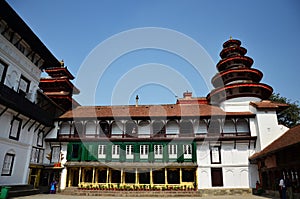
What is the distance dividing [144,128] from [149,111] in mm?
2013

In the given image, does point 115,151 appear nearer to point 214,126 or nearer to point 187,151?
point 187,151

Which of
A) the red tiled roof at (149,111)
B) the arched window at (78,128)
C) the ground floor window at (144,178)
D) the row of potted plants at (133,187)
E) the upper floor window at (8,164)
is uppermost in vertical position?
the red tiled roof at (149,111)

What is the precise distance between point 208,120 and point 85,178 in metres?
14.9

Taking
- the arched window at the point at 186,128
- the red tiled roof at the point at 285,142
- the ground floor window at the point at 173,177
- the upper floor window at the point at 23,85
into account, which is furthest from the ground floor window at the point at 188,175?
the upper floor window at the point at 23,85

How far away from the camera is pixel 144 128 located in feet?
80.4

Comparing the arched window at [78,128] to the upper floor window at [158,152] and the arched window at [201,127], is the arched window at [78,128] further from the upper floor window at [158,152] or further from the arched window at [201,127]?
the arched window at [201,127]

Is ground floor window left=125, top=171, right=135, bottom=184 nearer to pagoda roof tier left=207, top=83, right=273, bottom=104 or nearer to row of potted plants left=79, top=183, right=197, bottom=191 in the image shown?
row of potted plants left=79, top=183, right=197, bottom=191

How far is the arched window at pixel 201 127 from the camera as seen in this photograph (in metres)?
23.8

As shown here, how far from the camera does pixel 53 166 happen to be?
2286 centimetres

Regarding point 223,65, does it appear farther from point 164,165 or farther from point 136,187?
point 136,187

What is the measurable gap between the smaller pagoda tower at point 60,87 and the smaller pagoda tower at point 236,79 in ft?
58.8

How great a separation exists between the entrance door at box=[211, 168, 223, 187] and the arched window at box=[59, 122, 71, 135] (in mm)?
16177

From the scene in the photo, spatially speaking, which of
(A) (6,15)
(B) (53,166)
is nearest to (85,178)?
(B) (53,166)

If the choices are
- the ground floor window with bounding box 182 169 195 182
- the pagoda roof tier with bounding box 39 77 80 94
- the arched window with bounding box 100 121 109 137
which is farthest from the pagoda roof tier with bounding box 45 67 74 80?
the ground floor window with bounding box 182 169 195 182
